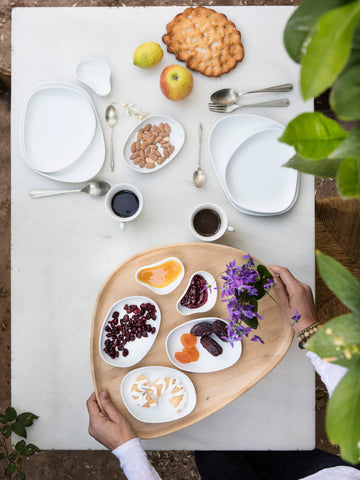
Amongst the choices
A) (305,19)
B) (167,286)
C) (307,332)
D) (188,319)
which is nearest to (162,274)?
(167,286)

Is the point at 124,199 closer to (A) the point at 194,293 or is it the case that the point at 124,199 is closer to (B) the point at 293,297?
(A) the point at 194,293

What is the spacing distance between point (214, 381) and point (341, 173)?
2.46ft

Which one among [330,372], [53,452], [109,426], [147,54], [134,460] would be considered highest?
[147,54]

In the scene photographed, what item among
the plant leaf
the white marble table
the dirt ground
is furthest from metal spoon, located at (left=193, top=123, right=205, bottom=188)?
the dirt ground

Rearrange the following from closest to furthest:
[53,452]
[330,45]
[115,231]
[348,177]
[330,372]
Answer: [330,45]
[348,177]
[330,372]
[115,231]
[53,452]

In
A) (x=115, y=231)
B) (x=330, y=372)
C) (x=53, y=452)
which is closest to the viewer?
(x=330, y=372)

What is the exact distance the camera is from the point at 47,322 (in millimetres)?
1146

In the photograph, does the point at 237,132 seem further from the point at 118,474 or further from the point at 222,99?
the point at 118,474

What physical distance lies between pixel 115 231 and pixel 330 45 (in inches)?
33.0

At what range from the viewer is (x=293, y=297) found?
1.06 m

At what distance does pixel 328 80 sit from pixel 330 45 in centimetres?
3

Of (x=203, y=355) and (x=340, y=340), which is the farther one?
(x=203, y=355)

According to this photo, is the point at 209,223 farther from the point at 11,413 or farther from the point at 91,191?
the point at 11,413

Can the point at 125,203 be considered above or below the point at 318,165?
below
